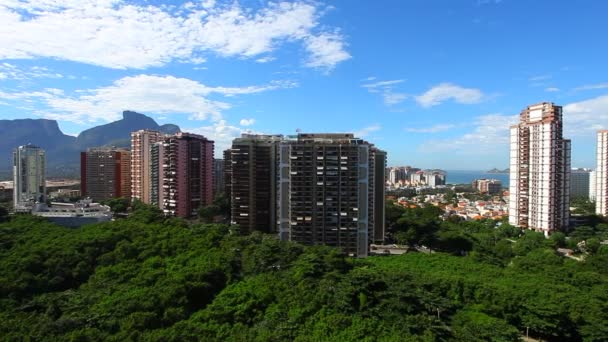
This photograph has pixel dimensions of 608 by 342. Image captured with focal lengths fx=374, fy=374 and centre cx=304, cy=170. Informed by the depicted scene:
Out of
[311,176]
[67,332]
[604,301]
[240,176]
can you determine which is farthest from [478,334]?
[240,176]

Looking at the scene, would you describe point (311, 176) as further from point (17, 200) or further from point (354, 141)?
point (17, 200)

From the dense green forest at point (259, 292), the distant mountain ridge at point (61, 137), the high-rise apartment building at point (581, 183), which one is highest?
the distant mountain ridge at point (61, 137)

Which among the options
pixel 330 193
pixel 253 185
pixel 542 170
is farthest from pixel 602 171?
pixel 253 185

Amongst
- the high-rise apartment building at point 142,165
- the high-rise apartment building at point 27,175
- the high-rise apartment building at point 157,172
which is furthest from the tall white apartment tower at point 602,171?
the high-rise apartment building at point 27,175

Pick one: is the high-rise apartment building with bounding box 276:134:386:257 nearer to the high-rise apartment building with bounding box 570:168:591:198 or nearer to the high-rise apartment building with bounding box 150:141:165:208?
the high-rise apartment building with bounding box 150:141:165:208

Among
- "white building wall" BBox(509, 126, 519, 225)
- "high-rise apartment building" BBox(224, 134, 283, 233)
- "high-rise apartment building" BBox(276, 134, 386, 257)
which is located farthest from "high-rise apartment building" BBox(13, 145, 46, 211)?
"white building wall" BBox(509, 126, 519, 225)

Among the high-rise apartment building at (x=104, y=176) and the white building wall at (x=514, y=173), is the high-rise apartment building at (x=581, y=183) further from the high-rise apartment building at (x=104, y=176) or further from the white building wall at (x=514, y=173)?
the high-rise apartment building at (x=104, y=176)
